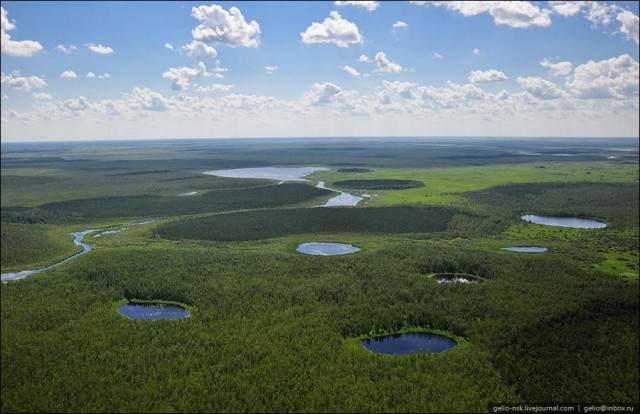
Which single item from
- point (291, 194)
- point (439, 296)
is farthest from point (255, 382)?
point (291, 194)

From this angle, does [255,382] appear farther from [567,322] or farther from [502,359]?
Result: [567,322]

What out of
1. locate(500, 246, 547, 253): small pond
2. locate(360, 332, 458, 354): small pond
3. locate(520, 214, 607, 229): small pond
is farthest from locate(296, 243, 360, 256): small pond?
locate(520, 214, 607, 229): small pond

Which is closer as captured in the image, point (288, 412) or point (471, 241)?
point (288, 412)

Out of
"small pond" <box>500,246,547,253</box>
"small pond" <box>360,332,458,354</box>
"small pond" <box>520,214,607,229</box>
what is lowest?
"small pond" <box>360,332,458,354</box>

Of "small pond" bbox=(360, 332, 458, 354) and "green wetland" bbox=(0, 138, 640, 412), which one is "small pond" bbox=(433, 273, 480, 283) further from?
"small pond" bbox=(360, 332, 458, 354)

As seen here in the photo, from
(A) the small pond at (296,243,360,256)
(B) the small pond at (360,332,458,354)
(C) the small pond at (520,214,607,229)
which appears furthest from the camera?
(C) the small pond at (520,214,607,229)

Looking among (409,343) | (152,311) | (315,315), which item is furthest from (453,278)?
(152,311)

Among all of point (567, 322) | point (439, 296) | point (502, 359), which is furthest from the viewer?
point (439, 296)

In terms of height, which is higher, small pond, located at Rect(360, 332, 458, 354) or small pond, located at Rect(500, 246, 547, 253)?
small pond, located at Rect(500, 246, 547, 253)
